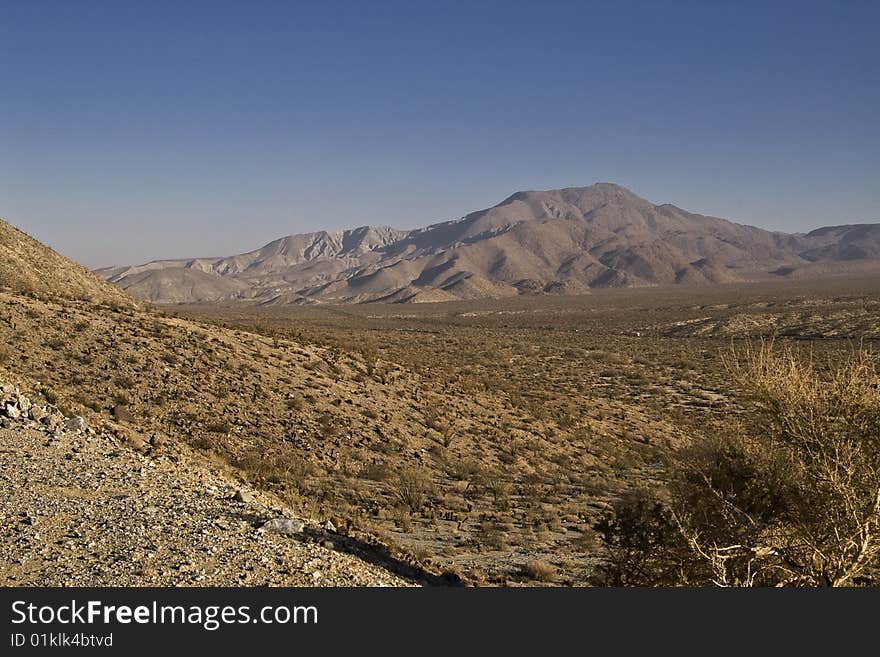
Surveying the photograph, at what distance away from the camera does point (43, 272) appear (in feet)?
103

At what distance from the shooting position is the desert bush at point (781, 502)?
21.6ft

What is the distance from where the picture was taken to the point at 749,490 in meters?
7.50

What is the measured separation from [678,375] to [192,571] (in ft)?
117

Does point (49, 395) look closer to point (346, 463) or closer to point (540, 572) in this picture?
point (346, 463)

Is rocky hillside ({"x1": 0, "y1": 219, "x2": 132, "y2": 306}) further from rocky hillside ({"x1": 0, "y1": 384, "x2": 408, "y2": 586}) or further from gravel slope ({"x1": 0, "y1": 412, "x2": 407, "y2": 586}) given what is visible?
gravel slope ({"x1": 0, "y1": 412, "x2": 407, "y2": 586})

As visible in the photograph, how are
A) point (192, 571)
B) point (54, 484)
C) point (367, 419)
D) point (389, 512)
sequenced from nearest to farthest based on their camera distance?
point (192, 571) → point (54, 484) → point (389, 512) → point (367, 419)

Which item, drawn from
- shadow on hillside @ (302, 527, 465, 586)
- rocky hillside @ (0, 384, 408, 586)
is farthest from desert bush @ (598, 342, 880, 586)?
rocky hillside @ (0, 384, 408, 586)

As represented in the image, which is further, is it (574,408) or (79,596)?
(574,408)

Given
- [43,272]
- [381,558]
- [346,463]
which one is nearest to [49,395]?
[346,463]

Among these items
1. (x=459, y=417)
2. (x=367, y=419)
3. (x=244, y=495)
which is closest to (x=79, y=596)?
(x=244, y=495)

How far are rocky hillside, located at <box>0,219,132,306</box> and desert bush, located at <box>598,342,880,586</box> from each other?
25.3 meters

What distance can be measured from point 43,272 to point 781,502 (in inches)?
1313

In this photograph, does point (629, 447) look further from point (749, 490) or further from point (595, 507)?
point (749, 490)

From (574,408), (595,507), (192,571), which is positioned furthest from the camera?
(574,408)
